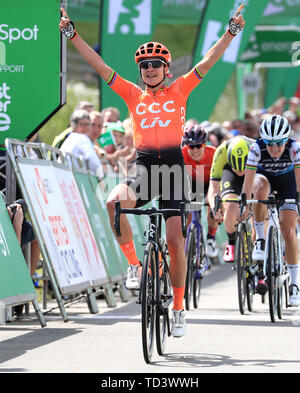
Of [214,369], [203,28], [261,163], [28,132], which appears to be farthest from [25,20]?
[203,28]

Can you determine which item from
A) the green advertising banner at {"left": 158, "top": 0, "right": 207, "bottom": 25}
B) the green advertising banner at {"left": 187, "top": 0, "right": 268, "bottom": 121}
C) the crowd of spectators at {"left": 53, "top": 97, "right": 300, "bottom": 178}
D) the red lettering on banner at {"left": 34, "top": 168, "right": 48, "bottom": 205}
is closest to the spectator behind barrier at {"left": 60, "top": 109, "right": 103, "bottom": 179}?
the crowd of spectators at {"left": 53, "top": 97, "right": 300, "bottom": 178}

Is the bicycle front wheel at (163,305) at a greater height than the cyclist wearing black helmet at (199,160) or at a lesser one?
lesser

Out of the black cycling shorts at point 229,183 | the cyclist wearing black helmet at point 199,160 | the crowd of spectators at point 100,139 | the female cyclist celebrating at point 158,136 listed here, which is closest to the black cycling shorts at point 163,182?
the female cyclist celebrating at point 158,136

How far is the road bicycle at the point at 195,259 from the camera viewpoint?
500 inches

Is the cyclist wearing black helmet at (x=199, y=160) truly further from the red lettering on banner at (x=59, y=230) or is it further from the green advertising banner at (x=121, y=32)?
the green advertising banner at (x=121, y=32)

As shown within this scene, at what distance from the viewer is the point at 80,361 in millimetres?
8102

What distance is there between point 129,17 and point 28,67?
608 cm

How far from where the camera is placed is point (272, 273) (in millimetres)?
10953

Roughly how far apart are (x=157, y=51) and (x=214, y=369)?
8.99 feet

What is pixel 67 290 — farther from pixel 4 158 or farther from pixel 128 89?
pixel 128 89

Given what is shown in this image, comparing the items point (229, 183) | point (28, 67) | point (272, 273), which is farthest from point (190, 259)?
point (28, 67)

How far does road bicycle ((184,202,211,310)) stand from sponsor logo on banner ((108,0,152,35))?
5.14 metres

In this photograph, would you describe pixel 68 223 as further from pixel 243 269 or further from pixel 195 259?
pixel 195 259

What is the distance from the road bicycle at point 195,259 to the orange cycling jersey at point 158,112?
355cm
